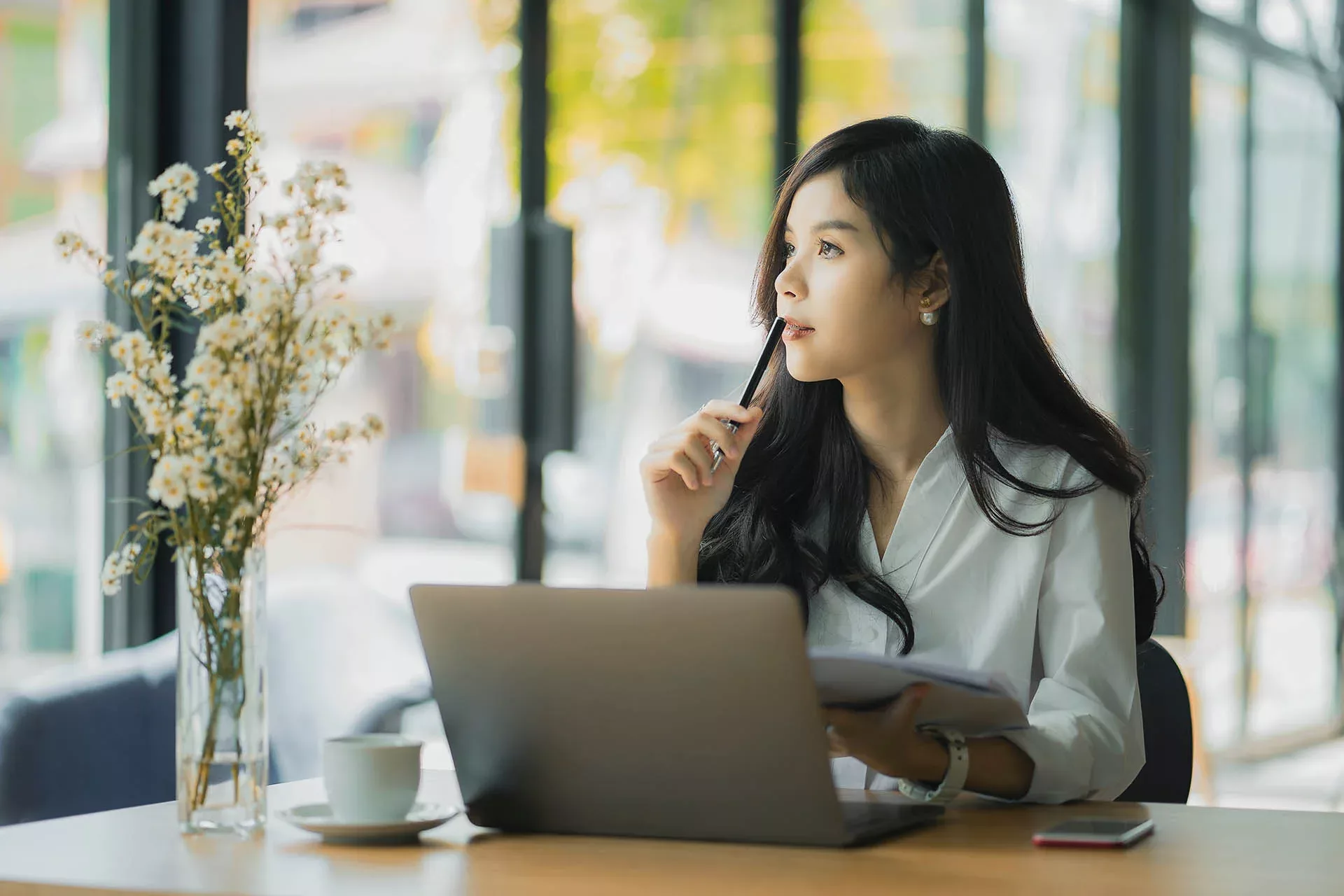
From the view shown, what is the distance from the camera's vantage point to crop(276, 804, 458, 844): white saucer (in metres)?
1.25

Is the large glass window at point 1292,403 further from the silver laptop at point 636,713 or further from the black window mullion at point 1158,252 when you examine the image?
the silver laptop at point 636,713

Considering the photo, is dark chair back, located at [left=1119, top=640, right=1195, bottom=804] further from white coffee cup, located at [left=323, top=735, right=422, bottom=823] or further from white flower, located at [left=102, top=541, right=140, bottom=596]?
white flower, located at [left=102, top=541, right=140, bottom=596]

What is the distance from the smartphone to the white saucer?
49cm

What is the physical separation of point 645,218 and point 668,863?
3.28m

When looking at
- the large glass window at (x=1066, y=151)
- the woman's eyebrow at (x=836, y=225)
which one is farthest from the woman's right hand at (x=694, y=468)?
the large glass window at (x=1066, y=151)

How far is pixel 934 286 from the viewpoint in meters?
1.92

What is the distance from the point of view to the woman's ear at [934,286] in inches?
75.1

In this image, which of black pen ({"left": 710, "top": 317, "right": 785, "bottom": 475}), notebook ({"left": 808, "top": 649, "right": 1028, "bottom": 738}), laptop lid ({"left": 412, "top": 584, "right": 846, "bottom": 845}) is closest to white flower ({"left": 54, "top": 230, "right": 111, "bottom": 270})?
laptop lid ({"left": 412, "top": 584, "right": 846, "bottom": 845})

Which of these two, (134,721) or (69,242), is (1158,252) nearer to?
(134,721)

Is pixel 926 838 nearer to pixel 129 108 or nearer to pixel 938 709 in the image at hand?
pixel 938 709

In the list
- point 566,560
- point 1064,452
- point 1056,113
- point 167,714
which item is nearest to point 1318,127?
point 1056,113

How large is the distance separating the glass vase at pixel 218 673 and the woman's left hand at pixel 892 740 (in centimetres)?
47

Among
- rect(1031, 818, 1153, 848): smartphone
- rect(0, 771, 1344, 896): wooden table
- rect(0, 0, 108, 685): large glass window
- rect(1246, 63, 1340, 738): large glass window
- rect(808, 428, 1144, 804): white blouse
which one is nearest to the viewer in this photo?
rect(0, 771, 1344, 896): wooden table

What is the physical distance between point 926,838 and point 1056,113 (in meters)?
4.40
